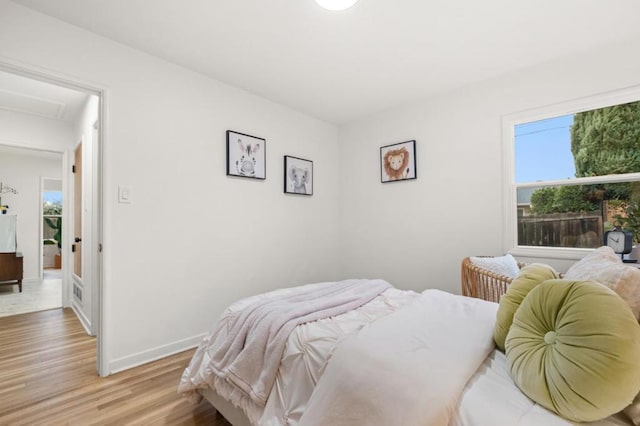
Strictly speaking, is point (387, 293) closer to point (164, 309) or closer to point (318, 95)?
point (164, 309)

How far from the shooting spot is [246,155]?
3.11 meters

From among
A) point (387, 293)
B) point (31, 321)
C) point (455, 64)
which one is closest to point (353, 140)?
point (455, 64)

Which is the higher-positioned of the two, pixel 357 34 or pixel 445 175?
pixel 357 34

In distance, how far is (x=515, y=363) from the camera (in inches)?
39.5

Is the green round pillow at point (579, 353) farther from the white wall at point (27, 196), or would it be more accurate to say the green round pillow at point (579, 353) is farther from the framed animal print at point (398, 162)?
the white wall at point (27, 196)

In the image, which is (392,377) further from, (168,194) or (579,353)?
(168,194)

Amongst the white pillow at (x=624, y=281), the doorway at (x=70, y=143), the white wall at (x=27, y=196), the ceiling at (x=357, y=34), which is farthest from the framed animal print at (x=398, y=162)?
the white wall at (x=27, y=196)

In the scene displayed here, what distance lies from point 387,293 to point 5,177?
7082 millimetres

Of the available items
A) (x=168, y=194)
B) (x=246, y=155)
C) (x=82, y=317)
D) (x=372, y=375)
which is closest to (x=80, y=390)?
(x=168, y=194)

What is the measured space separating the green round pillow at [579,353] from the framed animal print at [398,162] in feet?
8.25

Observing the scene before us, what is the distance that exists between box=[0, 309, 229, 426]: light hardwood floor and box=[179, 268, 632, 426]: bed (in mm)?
311

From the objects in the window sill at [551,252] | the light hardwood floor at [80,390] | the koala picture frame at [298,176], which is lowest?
the light hardwood floor at [80,390]

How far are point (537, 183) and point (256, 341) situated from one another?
2.71m

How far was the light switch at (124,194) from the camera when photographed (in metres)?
2.30
